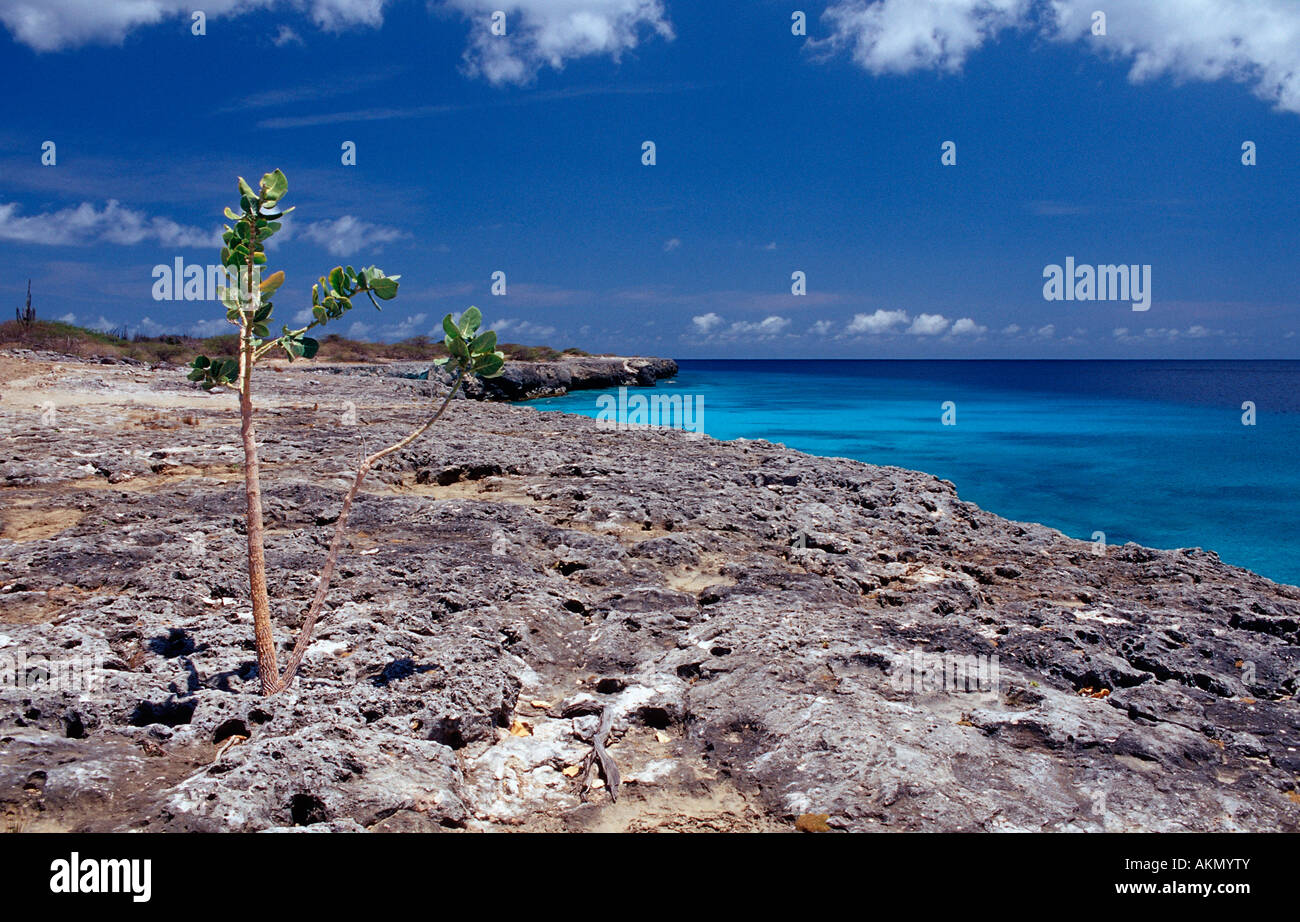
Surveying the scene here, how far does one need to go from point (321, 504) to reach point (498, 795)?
4416 mm

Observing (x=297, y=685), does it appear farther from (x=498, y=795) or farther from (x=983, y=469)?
(x=983, y=469)

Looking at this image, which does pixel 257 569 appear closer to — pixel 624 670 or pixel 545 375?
pixel 624 670

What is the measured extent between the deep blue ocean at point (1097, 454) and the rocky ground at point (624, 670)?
11.1m

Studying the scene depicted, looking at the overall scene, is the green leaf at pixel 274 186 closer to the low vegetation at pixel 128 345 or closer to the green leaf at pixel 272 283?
the green leaf at pixel 272 283

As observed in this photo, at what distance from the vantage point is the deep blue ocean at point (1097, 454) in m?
16.7

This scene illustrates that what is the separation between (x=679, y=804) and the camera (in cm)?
301

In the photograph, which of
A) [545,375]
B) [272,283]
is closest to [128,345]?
[545,375]

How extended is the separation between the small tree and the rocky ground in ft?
1.00

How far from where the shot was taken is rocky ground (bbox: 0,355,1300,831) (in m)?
2.85

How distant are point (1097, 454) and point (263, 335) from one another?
2897cm

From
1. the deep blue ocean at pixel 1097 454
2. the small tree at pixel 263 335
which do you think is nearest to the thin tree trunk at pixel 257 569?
the small tree at pixel 263 335

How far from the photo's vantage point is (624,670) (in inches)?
164

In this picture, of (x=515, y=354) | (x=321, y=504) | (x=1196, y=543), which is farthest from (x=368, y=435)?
(x=515, y=354)
